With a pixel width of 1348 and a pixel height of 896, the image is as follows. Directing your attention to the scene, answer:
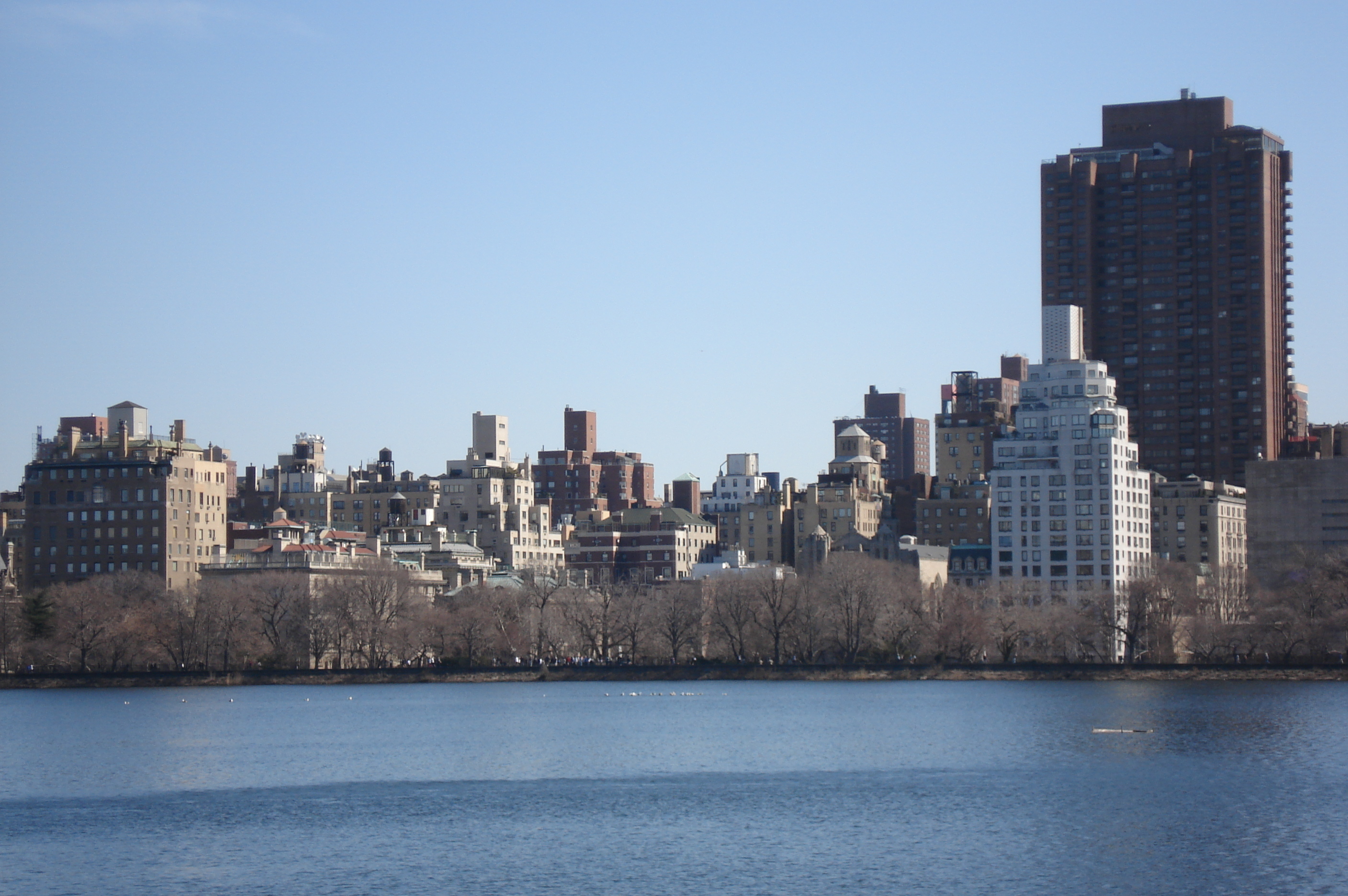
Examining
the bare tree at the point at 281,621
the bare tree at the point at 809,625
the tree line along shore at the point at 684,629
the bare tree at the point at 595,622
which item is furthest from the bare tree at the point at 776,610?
the bare tree at the point at 281,621

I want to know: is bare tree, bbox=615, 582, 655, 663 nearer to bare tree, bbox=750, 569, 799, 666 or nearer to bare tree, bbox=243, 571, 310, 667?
bare tree, bbox=750, 569, 799, 666

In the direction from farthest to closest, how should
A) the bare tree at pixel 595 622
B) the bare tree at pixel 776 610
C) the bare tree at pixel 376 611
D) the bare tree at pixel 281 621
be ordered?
the bare tree at pixel 595 622, the bare tree at pixel 376 611, the bare tree at pixel 281 621, the bare tree at pixel 776 610

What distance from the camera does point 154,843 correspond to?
257 ft

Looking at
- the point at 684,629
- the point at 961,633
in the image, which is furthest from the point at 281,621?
the point at 961,633

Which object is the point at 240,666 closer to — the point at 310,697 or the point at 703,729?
the point at 310,697

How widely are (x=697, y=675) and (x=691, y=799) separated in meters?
94.6

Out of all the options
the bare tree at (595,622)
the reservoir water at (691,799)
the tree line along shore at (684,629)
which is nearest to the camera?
the reservoir water at (691,799)

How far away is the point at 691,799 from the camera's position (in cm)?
9112

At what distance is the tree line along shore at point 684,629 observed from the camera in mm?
176875

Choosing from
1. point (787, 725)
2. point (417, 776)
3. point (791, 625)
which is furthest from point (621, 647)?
point (417, 776)

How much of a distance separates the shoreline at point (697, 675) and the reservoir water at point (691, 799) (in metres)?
19.9

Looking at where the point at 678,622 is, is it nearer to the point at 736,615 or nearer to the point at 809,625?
the point at 736,615

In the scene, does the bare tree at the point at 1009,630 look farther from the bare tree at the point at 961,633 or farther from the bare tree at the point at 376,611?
the bare tree at the point at 376,611

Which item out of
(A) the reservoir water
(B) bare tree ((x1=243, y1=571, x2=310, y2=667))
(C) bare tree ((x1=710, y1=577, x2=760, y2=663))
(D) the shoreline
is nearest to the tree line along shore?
(B) bare tree ((x1=243, y1=571, x2=310, y2=667))
